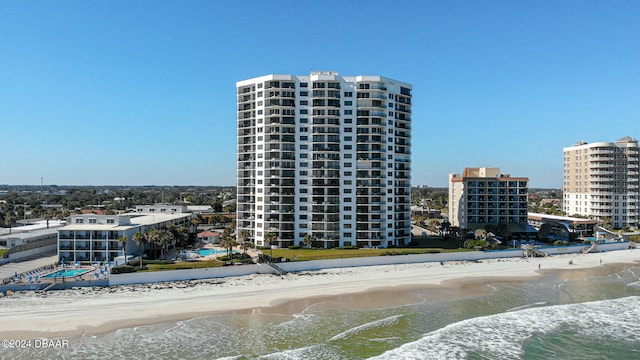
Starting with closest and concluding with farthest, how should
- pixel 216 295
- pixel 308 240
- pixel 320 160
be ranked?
pixel 216 295
pixel 308 240
pixel 320 160

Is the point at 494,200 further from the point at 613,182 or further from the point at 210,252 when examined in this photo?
the point at 210,252

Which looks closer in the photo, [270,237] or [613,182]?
[270,237]

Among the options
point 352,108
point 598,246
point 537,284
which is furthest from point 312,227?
point 598,246

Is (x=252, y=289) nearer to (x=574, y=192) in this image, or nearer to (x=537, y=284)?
(x=537, y=284)

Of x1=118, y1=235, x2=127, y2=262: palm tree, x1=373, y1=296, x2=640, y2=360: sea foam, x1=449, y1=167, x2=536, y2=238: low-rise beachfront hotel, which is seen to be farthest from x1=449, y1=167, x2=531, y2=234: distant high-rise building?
x1=118, y1=235, x2=127, y2=262: palm tree

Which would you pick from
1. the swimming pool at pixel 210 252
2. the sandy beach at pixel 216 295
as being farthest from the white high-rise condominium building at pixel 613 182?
the swimming pool at pixel 210 252

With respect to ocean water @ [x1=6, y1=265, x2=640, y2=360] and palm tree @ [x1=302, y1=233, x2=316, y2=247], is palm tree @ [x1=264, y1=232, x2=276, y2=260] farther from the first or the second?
ocean water @ [x1=6, y1=265, x2=640, y2=360]

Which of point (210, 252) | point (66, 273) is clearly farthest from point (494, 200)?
point (66, 273)
